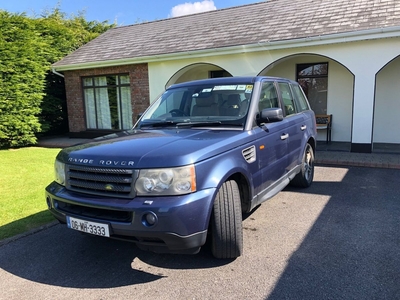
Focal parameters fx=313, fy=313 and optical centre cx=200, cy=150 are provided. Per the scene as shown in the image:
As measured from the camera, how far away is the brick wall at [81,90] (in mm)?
11961

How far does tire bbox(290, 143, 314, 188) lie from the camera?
5.37 m

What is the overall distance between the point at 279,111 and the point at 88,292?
268cm

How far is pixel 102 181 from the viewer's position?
2.78m

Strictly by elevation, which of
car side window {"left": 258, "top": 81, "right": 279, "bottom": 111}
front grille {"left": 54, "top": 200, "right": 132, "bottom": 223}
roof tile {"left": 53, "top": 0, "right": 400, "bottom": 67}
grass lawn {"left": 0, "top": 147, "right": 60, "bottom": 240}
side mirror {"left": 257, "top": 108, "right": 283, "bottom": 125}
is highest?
roof tile {"left": 53, "top": 0, "right": 400, "bottom": 67}

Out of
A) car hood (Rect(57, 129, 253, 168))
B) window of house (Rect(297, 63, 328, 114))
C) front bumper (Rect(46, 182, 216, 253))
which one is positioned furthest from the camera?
window of house (Rect(297, 63, 328, 114))

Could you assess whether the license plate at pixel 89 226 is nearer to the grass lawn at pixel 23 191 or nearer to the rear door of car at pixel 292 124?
the grass lawn at pixel 23 191

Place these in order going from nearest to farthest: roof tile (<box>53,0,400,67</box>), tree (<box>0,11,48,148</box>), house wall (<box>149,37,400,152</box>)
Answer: house wall (<box>149,37,400,152</box>) → roof tile (<box>53,0,400,67</box>) → tree (<box>0,11,48,148</box>)

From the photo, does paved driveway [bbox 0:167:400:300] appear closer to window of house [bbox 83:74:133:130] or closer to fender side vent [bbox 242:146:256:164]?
fender side vent [bbox 242:146:256:164]

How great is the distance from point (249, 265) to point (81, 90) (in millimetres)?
Answer: 12609

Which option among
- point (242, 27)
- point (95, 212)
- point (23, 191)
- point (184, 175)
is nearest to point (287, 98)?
point (184, 175)

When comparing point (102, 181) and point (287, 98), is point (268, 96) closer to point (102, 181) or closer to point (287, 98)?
point (287, 98)

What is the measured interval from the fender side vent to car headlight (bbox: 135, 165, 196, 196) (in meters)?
0.84

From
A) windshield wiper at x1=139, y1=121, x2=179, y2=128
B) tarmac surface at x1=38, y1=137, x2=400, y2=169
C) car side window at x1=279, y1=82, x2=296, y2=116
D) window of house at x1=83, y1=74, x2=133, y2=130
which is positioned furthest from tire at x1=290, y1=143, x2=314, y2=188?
window of house at x1=83, y1=74, x2=133, y2=130

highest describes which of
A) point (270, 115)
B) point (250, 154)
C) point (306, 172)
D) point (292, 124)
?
point (270, 115)
